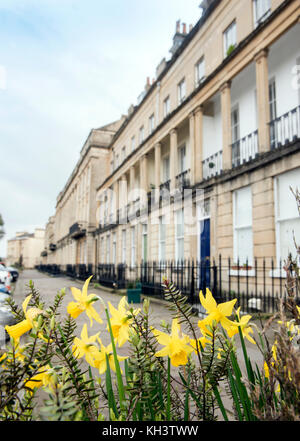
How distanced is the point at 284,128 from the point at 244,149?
90.7 inches

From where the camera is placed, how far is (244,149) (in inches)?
424

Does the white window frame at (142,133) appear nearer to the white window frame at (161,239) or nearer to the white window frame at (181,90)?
the white window frame at (181,90)

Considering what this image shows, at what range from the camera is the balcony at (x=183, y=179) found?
13.6m

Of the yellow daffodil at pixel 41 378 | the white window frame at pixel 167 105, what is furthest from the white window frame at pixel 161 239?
the yellow daffodil at pixel 41 378

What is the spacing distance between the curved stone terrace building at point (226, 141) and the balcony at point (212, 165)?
1.8 inches

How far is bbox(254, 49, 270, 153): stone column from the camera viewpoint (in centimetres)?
869

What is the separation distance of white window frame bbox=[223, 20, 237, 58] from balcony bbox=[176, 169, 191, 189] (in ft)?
16.4

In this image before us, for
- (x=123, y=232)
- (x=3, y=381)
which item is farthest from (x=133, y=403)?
(x=123, y=232)

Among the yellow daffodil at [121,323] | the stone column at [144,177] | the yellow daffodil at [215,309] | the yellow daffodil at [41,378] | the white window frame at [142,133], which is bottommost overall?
the yellow daffodil at [41,378]

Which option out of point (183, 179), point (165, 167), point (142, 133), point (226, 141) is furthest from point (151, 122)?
point (226, 141)

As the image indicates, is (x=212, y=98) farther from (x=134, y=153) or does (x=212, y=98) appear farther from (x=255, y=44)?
(x=134, y=153)

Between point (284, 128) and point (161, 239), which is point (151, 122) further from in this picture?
point (284, 128)

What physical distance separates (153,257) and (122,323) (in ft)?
50.5
